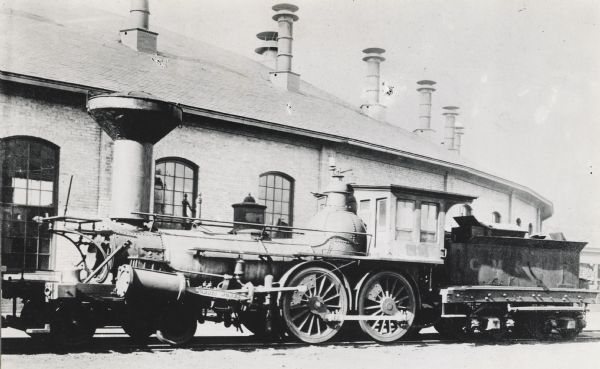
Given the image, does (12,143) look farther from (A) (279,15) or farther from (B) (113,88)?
(A) (279,15)

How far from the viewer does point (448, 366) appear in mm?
8719

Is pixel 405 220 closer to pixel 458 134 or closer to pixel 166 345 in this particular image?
pixel 166 345

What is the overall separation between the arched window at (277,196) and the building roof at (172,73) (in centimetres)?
150

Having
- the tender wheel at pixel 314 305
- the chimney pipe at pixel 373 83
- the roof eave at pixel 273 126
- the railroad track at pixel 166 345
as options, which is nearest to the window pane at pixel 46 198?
the roof eave at pixel 273 126

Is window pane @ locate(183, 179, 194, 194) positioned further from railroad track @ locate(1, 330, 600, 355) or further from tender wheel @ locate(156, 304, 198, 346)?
tender wheel @ locate(156, 304, 198, 346)

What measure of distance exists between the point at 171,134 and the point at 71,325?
25.6 feet

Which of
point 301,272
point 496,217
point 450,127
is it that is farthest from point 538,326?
point 450,127

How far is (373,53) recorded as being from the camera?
2944 centimetres

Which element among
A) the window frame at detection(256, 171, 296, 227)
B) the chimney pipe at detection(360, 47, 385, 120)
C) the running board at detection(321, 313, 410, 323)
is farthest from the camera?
the chimney pipe at detection(360, 47, 385, 120)

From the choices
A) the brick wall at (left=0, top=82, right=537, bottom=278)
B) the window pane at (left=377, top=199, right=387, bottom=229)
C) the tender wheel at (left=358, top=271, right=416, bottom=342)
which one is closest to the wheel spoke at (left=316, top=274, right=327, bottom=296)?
the tender wheel at (left=358, top=271, right=416, bottom=342)

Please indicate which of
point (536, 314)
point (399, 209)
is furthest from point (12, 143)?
point (536, 314)

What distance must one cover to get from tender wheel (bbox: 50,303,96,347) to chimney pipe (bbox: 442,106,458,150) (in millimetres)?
28936

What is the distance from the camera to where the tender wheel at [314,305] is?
9.79 metres

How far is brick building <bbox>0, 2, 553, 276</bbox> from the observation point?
44.1 feet
